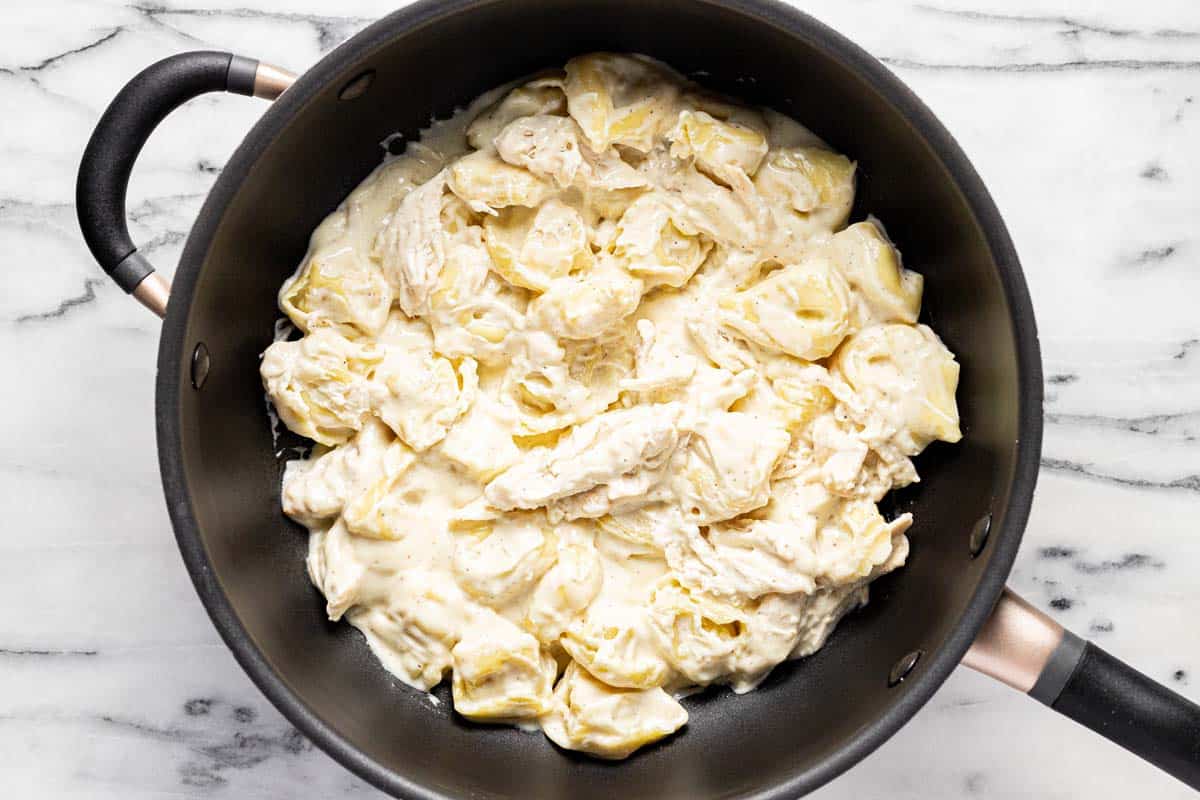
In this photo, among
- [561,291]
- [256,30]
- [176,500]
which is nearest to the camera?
[176,500]

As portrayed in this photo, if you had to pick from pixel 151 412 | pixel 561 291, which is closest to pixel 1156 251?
pixel 561 291

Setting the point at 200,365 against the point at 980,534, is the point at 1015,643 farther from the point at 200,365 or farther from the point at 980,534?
the point at 200,365

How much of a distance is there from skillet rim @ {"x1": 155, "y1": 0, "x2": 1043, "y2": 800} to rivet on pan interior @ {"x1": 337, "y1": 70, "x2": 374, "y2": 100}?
11 cm

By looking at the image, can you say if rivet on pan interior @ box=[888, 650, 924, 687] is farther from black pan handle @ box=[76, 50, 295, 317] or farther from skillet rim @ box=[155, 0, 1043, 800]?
black pan handle @ box=[76, 50, 295, 317]

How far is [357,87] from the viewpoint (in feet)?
5.00

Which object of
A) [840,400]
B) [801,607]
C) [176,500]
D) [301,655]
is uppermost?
[840,400]

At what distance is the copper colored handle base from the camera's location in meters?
1.35

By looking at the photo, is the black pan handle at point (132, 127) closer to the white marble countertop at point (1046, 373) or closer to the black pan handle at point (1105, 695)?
the white marble countertop at point (1046, 373)

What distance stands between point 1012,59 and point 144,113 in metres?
1.25

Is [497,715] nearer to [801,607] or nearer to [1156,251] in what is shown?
[801,607]

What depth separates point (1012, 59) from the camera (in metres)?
1.77

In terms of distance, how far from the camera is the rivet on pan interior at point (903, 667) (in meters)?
1.52

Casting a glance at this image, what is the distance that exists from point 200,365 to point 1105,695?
118cm

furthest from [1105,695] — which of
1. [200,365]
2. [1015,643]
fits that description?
[200,365]
